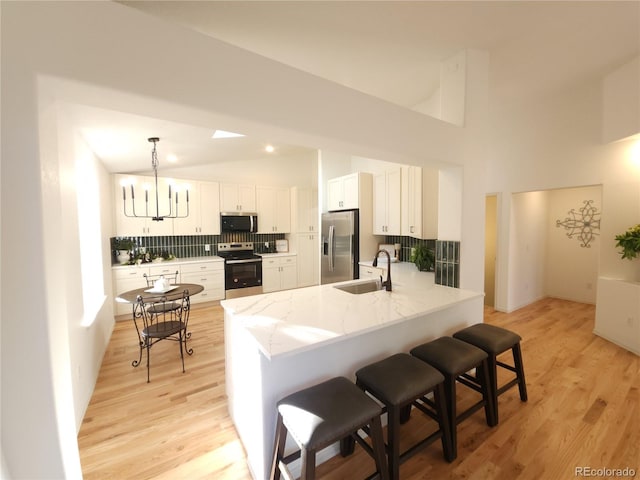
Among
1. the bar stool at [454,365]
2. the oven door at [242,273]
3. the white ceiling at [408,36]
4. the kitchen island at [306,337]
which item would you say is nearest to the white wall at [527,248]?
the white ceiling at [408,36]

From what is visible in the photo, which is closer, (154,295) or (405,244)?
(154,295)

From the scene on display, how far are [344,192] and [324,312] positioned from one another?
3.15 meters

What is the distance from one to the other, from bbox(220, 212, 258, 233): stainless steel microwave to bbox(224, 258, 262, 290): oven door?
0.63 m

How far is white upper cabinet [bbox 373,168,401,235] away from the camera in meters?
3.95

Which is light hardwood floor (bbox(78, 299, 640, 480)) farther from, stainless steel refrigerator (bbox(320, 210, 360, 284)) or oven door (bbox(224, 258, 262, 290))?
stainless steel refrigerator (bbox(320, 210, 360, 284))

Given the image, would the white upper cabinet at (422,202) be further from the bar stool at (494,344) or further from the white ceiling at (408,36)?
the bar stool at (494,344)

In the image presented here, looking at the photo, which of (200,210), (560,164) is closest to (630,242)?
(560,164)

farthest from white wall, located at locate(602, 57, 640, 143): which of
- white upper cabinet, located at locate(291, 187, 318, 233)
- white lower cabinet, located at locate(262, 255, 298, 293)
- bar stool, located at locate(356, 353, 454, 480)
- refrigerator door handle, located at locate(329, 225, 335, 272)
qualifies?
white lower cabinet, located at locate(262, 255, 298, 293)

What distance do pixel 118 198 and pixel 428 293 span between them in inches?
187

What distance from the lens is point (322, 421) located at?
122cm

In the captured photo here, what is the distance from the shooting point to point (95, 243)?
308 centimetres

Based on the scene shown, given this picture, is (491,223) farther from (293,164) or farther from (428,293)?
(293,164)

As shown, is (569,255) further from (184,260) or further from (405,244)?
(184,260)

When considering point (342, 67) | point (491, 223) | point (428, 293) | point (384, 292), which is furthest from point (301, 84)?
point (491, 223)
